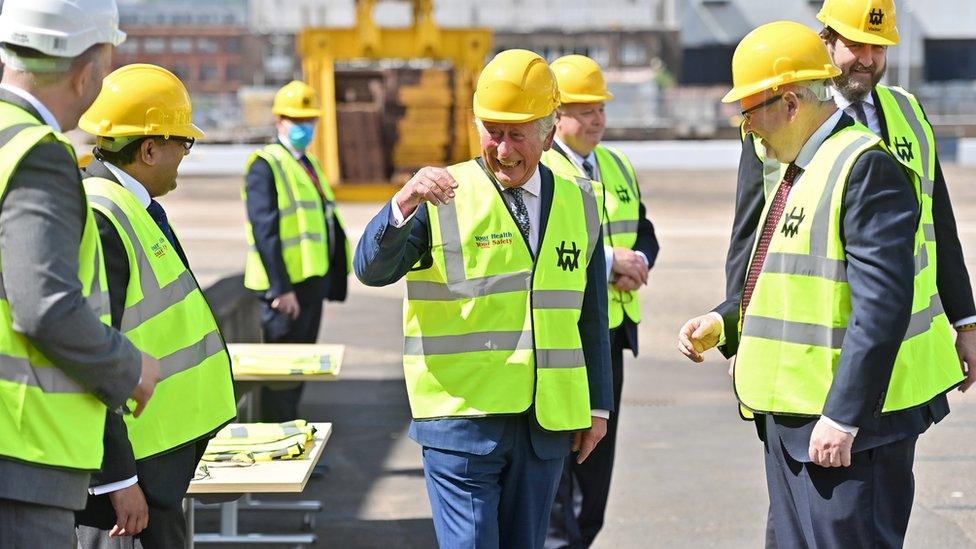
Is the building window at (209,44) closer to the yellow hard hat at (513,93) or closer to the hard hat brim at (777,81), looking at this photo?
the yellow hard hat at (513,93)

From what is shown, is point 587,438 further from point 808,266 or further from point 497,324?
point 808,266

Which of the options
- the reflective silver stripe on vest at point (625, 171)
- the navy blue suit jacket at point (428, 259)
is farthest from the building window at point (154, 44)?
the navy blue suit jacket at point (428, 259)

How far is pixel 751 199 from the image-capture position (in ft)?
14.2

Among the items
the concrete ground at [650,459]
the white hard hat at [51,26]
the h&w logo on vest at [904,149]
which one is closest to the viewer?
the white hard hat at [51,26]

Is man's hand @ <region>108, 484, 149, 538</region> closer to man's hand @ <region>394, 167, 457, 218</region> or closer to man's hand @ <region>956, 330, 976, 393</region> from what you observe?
man's hand @ <region>394, 167, 457, 218</region>

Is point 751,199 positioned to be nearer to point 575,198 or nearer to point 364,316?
point 575,198

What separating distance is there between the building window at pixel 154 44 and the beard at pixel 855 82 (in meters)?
103

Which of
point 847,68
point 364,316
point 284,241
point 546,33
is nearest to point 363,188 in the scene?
point 364,316

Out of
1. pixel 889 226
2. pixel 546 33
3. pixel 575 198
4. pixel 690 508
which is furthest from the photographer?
pixel 546 33

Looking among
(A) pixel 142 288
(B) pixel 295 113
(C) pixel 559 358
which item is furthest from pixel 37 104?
(B) pixel 295 113

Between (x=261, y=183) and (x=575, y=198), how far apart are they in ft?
12.6

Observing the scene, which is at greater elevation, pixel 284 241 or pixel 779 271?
pixel 779 271

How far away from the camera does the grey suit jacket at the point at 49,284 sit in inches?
105

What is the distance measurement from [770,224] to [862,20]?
1.04 m
